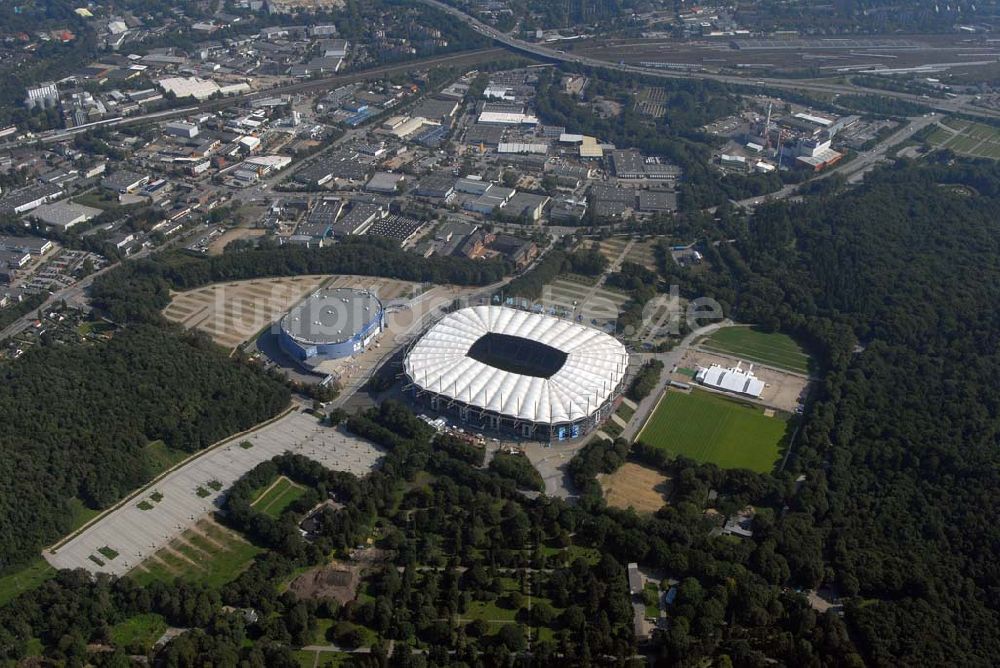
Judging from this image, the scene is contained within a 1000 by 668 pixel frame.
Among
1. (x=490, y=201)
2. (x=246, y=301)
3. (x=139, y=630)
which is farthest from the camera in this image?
(x=490, y=201)

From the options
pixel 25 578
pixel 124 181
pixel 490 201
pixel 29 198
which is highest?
pixel 490 201

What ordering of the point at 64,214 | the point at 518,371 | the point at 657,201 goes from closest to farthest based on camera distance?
the point at 518,371
the point at 64,214
the point at 657,201

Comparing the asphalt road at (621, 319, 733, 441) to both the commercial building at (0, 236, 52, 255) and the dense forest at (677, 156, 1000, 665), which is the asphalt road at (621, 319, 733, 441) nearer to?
the dense forest at (677, 156, 1000, 665)

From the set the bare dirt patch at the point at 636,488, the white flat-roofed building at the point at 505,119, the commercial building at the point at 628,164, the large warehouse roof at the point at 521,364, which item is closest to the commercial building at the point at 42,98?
the white flat-roofed building at the point at 505,119

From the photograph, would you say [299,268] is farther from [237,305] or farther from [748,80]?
[748,80]

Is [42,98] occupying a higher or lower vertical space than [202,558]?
higher

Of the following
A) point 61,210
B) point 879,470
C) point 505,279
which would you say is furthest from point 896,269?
point 61,210

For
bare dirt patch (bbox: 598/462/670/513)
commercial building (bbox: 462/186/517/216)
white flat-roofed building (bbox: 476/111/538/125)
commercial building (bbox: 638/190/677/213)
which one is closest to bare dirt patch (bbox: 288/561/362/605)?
bare dirt patch (bbox: 598/462/670/513)

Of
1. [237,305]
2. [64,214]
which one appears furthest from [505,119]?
[64,214]
